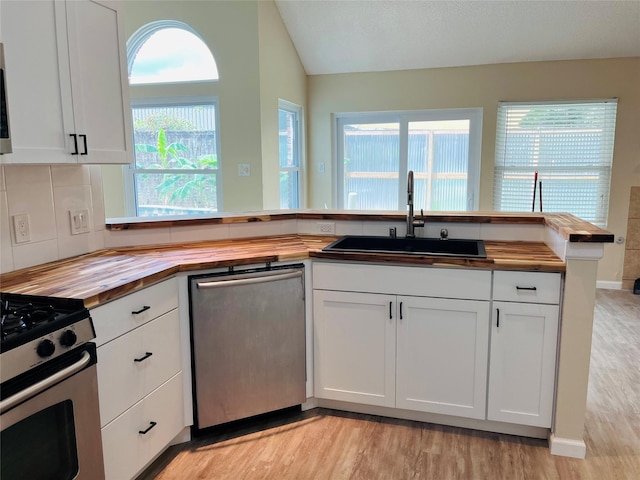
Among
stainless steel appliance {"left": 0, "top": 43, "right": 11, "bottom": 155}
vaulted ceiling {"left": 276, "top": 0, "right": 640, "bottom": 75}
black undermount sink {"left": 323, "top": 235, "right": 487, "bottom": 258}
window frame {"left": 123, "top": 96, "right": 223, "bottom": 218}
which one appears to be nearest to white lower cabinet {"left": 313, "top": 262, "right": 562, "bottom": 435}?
black undermount sink {"left": 323, "top": 235, "right": 487, "bottom": 258}

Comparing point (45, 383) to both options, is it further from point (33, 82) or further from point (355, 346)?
point (355, 346)

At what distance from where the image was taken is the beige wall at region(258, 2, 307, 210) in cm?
430

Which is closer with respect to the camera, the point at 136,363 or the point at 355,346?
the point at 136,363

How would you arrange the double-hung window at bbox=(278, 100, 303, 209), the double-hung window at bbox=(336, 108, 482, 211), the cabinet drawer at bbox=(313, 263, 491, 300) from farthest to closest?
the double-hung window at bbox=(336, 108, 482, 211), the double-hung window at bbox=(278, 100, 303, 209), the cabinet drawer at bbox=(313, 263, 491, 300)

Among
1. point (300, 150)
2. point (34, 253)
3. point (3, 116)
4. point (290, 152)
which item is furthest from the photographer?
point (300, 150)

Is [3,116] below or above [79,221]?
above

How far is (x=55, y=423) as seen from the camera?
145 centimetres

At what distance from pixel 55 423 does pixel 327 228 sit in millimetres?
1715

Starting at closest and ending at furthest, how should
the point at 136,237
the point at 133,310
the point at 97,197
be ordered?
the point at 133,310 → the point at 97,197 → the point at 136,237

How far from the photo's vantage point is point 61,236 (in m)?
2.18

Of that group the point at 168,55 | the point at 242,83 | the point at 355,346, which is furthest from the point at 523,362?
the point at 168,55

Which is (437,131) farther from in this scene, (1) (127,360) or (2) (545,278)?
(1) (127,360)

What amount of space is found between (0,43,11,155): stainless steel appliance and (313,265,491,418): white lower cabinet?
137cm

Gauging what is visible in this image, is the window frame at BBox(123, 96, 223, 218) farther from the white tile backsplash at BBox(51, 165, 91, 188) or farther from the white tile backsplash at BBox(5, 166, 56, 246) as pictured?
the white tile backsplash at BBox(5, 166, 56, 246)
